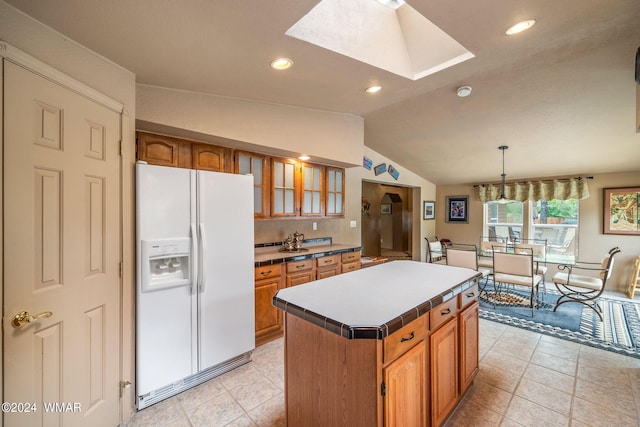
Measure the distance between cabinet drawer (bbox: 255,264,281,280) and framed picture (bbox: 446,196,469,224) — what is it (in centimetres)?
523

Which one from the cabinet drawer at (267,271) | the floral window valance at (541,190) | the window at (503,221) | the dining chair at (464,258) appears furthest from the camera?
the window at (503,221)

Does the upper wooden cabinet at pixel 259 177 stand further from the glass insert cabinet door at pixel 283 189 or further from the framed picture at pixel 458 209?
the framed picture at pixel 458 209

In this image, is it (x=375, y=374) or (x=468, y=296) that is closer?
(x=375, y=374)

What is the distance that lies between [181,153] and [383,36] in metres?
2.03

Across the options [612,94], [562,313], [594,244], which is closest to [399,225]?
[594,244]

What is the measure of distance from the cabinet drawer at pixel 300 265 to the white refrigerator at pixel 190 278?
0.62 meters

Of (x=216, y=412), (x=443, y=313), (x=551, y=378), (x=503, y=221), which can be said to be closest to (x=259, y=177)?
(x=216, y=412)

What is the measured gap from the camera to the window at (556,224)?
5.04 meters

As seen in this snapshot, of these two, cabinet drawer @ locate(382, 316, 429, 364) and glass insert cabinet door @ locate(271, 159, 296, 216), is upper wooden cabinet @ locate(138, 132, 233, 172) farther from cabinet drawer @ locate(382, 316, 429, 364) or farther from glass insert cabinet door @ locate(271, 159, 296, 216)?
cabinet drawer @ locate(382, 316, 429, 364)

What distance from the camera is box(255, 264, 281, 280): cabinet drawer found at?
2.73 metres

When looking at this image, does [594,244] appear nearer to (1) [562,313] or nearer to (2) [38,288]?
(1) [562,313]

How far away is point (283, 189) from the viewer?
331 centimetres

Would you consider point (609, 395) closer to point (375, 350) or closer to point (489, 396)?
point (489, 396)

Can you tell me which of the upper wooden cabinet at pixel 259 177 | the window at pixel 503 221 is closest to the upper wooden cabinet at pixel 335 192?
the upper wooden cabinet at pixel 259 177
